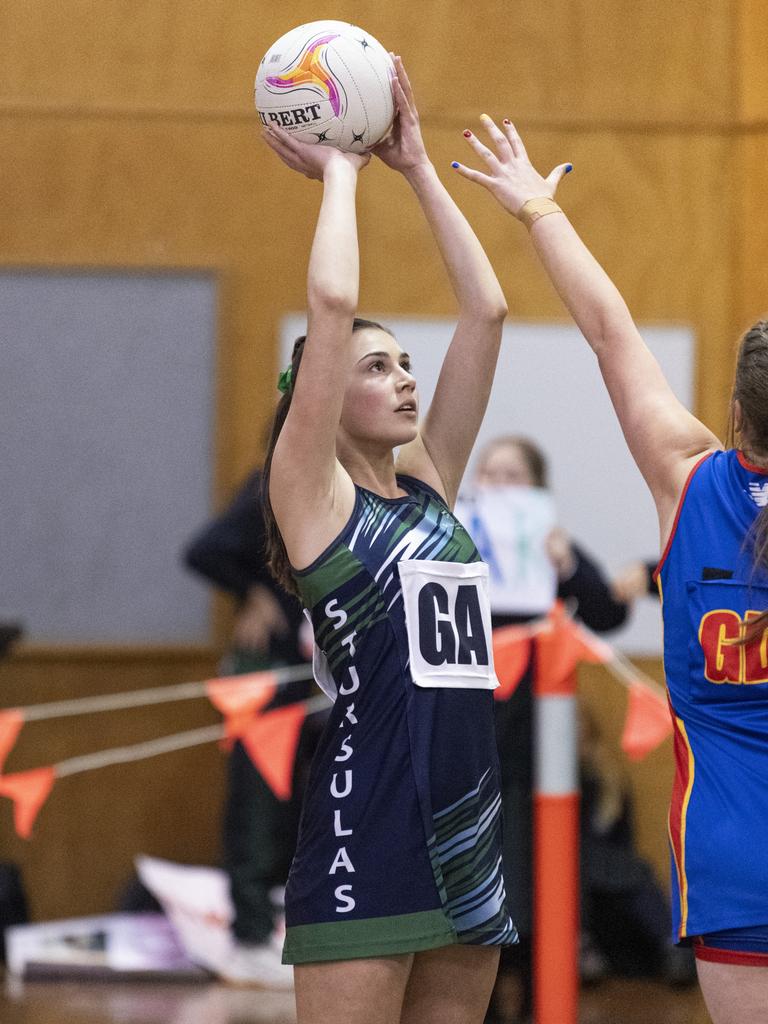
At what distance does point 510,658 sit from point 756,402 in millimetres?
2193

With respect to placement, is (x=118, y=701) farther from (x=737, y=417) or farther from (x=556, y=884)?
(x=737, y=417)

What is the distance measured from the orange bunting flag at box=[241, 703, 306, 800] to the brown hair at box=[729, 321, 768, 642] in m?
2.72

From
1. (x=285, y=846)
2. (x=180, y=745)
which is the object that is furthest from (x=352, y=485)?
(x=180, y=745)

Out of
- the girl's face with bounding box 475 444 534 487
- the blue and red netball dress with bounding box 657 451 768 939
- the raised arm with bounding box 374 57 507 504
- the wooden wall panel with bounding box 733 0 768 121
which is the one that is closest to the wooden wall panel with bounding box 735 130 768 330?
the wooden wall panel with bounding box 733 0 768 121

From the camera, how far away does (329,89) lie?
98.2 inches

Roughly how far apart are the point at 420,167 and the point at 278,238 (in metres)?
3.18

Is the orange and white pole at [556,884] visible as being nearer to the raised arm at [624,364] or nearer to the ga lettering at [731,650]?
the raised arm at [624,364]

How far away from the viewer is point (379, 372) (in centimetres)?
248

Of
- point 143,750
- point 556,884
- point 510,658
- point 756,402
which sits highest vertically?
point 756,402

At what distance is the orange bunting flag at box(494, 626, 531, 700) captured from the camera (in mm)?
4203

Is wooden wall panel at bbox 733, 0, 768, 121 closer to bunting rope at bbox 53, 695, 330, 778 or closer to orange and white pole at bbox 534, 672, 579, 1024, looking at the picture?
bunting rope at bbox 53, 695, 330, 778

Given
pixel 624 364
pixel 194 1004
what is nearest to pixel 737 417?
pixel 624 364

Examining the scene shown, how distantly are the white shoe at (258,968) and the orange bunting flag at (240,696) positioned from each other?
0.71m

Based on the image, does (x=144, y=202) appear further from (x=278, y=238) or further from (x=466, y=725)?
(x=466, y=725)
